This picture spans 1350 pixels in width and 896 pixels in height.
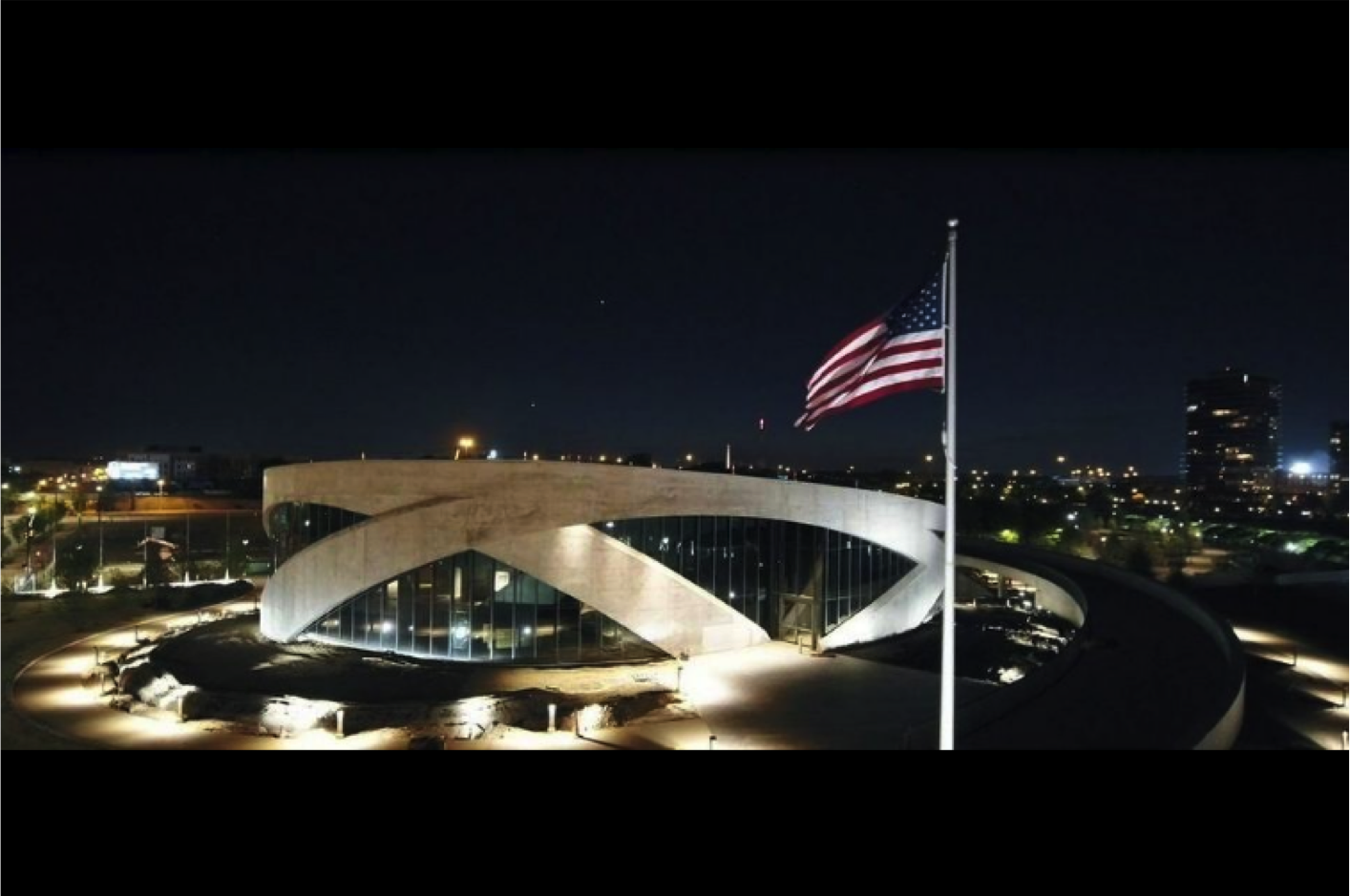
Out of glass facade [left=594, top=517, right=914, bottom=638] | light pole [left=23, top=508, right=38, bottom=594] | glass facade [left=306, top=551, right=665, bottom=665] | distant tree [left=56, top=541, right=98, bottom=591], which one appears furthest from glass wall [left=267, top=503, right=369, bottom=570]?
light pole [left=23, top=508, right=38, bottom=594]

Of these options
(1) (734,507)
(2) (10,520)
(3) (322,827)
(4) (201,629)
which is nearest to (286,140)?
(3) (322,827)

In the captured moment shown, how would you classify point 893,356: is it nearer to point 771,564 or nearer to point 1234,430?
point 771,564

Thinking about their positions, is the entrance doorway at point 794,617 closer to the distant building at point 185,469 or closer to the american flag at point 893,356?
the american flag at point 893,356

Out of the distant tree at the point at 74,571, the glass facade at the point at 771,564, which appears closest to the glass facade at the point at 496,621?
the glass facade at the point at 771,564

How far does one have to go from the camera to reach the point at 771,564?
24.5m

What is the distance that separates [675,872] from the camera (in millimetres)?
5492

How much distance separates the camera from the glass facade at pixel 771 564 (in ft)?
75.7

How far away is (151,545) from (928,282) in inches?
1834

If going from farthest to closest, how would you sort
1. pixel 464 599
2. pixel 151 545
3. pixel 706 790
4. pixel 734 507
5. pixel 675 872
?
pixel 151 545, pixel 734 507, pixel 464 599, pixel 706 790, pixel 675 872

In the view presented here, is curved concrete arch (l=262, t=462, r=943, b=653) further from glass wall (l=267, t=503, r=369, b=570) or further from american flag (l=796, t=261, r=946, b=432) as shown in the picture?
american flag (l=796, t=261, r=946, b=432)

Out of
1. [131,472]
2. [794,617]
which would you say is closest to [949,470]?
[794,617]

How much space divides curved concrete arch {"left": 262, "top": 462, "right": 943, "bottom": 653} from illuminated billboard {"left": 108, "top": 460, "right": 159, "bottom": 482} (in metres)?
117

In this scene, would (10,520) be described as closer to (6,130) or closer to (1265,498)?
(6,130)

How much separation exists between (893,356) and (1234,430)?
483 ft
